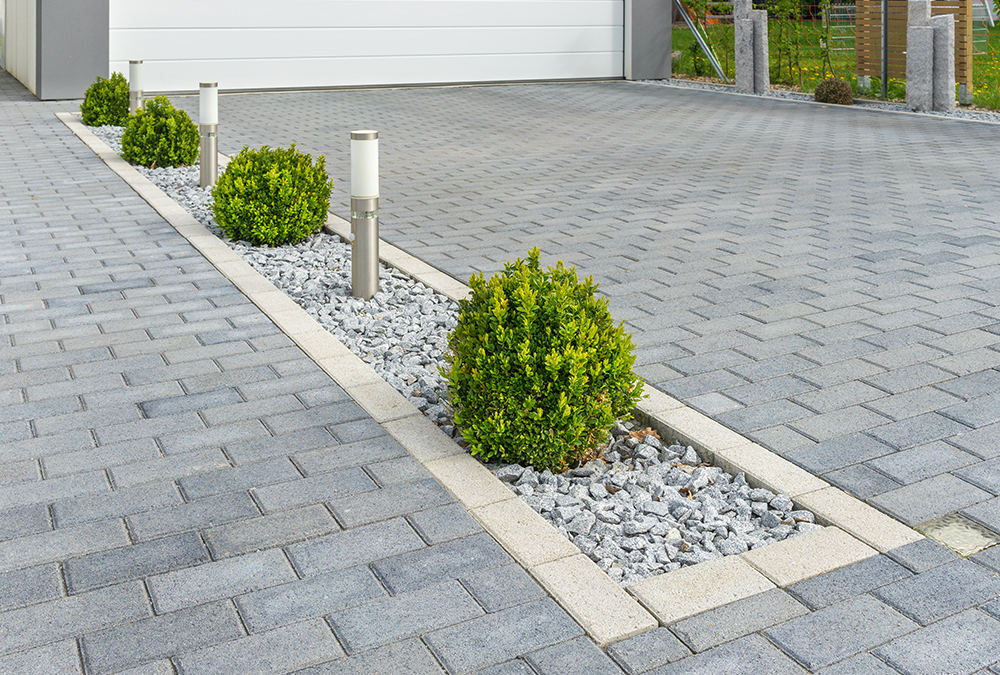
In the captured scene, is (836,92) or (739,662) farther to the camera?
(836,92)

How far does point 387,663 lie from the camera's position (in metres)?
A: 2.54

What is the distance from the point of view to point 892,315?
540 cm

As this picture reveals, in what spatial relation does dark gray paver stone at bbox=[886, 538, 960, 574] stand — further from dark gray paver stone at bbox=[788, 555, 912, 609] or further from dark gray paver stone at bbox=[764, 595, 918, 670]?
dark gray paver stone at bbox=[764, 595, 918, 670]

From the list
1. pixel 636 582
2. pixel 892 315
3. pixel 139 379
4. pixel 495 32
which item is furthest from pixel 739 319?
pixel 495 32

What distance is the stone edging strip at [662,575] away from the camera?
111 inches

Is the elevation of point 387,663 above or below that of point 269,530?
below

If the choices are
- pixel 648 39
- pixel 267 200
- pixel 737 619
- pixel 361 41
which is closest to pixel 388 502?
pixel 737 619

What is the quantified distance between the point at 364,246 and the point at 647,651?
371 centimetres

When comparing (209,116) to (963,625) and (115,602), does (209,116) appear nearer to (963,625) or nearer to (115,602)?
(115,602)

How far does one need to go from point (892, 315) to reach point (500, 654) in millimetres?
3642

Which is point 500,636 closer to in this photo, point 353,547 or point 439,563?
point 439,563

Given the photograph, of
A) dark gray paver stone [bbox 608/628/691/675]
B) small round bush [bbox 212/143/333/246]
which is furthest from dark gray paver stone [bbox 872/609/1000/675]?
small round bush [bbox 212/143/333/246]

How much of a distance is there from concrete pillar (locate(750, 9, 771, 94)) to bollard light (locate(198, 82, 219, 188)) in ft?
40.9

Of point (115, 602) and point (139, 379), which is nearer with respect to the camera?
point (115, 602)
